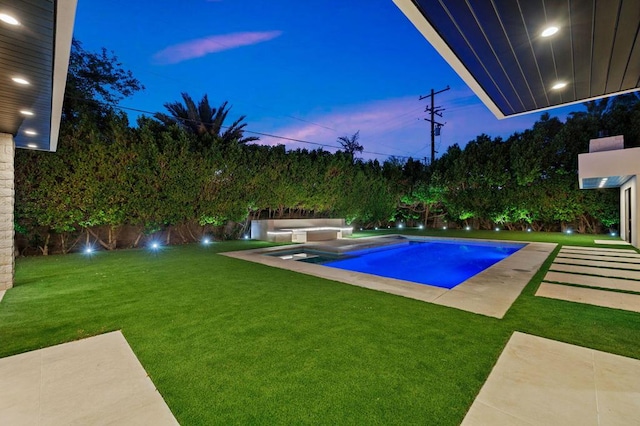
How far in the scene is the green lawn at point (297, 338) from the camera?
1901 millimetres

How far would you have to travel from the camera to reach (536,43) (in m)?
2.83

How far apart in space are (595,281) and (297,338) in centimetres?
545

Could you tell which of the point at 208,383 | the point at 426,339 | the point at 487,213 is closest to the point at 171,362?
the point at 208,383

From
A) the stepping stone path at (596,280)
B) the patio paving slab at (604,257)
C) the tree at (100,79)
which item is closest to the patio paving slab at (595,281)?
the stepping stone path at (596,280)

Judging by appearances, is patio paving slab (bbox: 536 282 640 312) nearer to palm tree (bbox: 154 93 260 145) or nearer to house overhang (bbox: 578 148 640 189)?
house overhang (bbox: 578 148 640 189)

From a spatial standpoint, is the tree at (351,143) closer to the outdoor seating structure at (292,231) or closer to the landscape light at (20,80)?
the outdoor seating structure at (292,231)

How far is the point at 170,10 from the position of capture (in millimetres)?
15984

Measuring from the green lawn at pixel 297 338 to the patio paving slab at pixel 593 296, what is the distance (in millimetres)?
244

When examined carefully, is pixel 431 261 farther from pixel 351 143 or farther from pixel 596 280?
pixel 351 143

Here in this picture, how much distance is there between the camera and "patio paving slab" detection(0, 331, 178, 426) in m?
1.81

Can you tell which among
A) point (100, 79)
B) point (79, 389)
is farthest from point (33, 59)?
point (100, 79)

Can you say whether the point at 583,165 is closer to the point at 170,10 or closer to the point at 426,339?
the point at 426,339

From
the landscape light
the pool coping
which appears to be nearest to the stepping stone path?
the pool coping

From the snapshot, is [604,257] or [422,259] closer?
[604,257]
